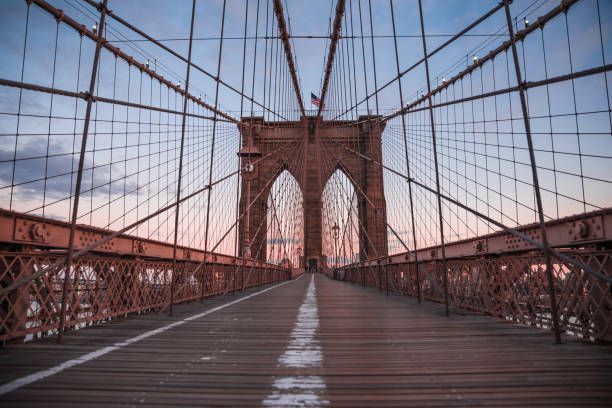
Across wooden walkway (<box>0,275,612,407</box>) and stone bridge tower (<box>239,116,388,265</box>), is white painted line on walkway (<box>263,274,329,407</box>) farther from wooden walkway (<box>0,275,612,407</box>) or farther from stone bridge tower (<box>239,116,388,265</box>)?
stone bridge tower (<box>239,116,388,265</box>)

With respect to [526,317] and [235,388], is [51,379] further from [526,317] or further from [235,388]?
[526,317]

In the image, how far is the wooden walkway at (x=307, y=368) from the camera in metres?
1.38

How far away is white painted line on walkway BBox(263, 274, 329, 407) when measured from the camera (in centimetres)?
135

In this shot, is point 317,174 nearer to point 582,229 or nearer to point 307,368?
point 582,229

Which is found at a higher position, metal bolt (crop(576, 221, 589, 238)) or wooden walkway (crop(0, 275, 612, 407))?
metal bolt (crop(576, 221, 589, 238))

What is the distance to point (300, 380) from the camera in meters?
1.60

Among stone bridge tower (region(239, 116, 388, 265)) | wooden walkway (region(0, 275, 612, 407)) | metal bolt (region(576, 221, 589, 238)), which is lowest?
wooden walkway (region(0, 275, 612, 407))

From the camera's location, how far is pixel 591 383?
4.94ft

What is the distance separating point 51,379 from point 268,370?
976 mm

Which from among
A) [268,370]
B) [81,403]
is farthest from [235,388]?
[81,403]

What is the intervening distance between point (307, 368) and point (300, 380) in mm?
195

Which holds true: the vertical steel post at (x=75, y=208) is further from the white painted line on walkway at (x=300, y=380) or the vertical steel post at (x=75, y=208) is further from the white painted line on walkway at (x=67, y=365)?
the white painted line on walkway at (x=300, y=380)

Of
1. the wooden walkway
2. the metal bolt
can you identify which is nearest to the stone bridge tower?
the metal bolt

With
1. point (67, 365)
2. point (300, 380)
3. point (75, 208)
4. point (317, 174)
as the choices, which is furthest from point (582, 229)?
point (317, 174)
